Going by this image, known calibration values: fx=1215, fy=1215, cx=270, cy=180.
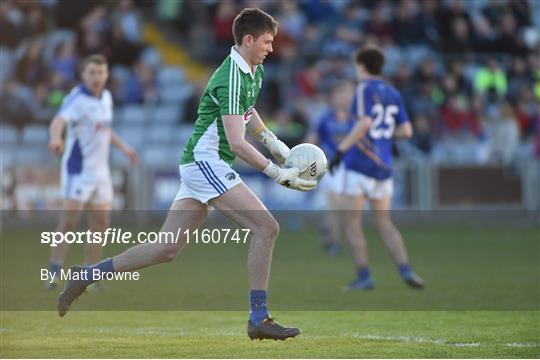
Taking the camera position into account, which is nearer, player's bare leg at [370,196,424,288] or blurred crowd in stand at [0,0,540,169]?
player's bare leg at [370,196,424,288]

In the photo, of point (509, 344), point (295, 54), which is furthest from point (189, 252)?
point (509, 344)

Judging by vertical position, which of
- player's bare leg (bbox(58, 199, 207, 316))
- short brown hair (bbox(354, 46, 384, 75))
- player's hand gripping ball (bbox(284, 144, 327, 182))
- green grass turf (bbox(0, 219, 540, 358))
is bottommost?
green grass turf (bbox(0, 219, 540, 358))

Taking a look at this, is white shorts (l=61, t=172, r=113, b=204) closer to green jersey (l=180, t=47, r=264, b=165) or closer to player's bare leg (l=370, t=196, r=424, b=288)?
player's bare leg (l=370, t=196, r=424, b=288)

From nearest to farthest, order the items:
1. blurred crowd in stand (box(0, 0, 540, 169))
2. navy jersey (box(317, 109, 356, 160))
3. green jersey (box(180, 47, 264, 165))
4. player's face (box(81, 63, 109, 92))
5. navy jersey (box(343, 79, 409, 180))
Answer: green jersey (box(180, 47, 264, 165)), player's face (box(81, 63, 109, 92)), navy jersey (box(343, 79, 409, 180)), navy jersey (box(317, 109, 356, 160)), blurred crowd in stand (box(0, 0, 540, 169))

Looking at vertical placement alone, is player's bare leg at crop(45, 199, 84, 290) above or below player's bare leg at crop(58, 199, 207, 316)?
below

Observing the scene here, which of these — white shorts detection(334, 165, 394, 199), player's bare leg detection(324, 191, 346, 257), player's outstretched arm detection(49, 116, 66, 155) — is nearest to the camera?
player's outstretched arm detection(49, 116, 66, 155)

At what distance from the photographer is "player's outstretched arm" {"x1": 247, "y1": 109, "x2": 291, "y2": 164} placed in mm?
9250

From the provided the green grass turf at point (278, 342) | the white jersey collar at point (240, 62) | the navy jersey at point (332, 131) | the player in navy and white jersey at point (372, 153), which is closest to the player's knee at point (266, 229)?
the green grass turf at point (278, 342)

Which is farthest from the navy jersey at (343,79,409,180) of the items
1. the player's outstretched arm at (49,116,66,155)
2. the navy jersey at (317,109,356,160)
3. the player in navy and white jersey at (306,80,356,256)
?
the navy jersey at (317,109,356,160)

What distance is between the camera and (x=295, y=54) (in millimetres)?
27266

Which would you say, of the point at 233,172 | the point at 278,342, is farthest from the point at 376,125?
the point at 233,172

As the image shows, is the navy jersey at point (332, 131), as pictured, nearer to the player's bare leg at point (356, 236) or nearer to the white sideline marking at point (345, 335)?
the player's bare leg at point (356, 236)

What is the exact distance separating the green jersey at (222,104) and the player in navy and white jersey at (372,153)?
4860 millimetres

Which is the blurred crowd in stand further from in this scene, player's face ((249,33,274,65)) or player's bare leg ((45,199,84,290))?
player's face ((249,33,274,65))
